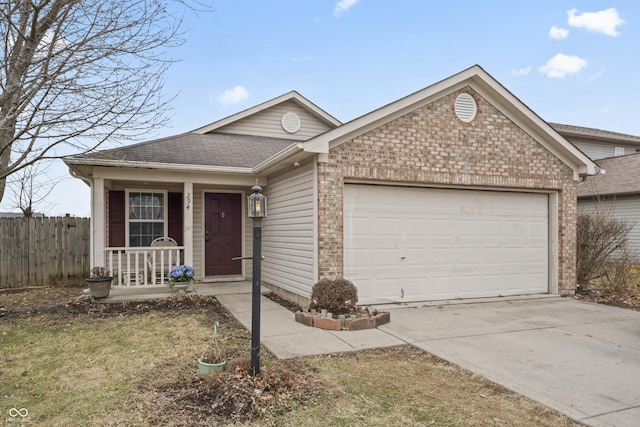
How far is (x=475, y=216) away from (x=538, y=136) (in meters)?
2.28

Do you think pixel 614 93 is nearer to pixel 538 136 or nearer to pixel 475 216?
pixel 538 136

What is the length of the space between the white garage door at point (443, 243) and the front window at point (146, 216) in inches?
213

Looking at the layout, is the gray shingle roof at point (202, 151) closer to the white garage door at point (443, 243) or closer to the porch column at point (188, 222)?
the porch column at point (188, 222)

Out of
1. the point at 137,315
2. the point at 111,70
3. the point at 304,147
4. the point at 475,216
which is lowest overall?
the point at 137,315

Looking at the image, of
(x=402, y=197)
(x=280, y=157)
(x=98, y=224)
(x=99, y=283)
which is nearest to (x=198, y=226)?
(x=98, y=224)

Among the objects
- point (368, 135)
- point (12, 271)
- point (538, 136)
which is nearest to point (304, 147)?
point (368, 135)

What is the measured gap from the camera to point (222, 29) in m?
7.84

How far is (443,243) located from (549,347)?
10.8 ft

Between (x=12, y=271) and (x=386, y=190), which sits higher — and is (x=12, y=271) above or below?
below

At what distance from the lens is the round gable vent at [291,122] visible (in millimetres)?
13109

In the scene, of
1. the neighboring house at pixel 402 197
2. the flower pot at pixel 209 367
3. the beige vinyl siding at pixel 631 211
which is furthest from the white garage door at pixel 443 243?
the beige vinyl siding at pixel 631 211

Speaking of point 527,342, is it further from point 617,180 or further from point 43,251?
point 617,180

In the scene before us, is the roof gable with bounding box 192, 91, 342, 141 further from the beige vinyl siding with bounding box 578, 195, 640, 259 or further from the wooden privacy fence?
the beige vinyl siding with bounding box 578, 195, 640, 259

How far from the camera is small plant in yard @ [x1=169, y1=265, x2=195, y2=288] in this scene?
27.2ft
